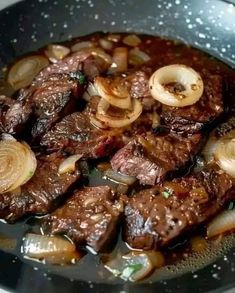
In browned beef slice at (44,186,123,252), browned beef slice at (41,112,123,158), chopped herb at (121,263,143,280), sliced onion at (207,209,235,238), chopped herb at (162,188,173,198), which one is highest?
browned beef slice at (41,112,123,158)

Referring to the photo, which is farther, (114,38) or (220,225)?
(114,38)

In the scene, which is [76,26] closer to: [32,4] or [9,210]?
[32,4]

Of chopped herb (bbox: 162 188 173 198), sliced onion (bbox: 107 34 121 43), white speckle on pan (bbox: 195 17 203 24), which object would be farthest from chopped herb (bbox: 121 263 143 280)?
white speckle on pan (bbox: 195 17 203 24)

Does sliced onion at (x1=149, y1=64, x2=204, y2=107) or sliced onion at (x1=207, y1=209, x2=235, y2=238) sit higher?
sliced onion at (x1=149, y1=64, x2=204, y2=107)

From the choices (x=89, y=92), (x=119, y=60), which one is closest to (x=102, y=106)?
(x=89, y=92)

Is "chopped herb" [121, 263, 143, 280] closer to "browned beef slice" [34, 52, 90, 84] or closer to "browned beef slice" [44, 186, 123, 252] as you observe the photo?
"browned beef slice" [44, 186, 123, 252]

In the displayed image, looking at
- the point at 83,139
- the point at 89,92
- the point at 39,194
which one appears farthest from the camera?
the point at 89,92

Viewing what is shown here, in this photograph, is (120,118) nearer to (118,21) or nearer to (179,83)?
(179,83)

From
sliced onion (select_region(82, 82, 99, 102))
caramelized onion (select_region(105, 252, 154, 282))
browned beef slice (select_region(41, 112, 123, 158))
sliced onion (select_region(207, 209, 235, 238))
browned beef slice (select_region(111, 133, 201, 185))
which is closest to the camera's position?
caramelized onion (select_region(105, 252, 154, 282))
